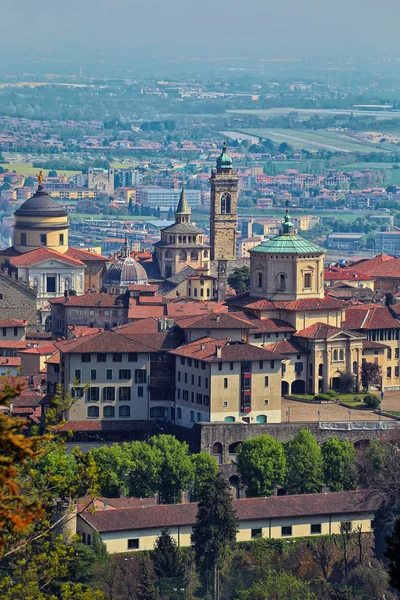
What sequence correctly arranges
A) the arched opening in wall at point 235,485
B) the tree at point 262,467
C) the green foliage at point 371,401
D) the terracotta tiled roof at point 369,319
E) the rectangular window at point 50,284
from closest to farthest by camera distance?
the tree at point 262,467, the arched opening in wall at point 235,485, the green foliage at point 371,401, the terracotta tiled roof at point 369,319, the rectangular window at point 50,284

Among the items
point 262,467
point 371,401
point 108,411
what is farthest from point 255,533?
point 371,401

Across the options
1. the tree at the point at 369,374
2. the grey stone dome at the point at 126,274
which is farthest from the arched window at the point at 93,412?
the grey stone dome at the point at 126,274

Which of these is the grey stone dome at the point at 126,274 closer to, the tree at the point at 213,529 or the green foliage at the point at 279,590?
the tree at the point at 213,529

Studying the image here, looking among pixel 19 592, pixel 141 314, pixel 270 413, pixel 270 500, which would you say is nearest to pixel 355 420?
pixel 270 413

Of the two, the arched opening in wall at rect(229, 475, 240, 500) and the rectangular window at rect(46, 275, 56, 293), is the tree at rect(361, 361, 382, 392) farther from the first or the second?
the rectangular window at rect(46, 275, 56, 293)

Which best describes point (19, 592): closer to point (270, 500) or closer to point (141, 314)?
point (270, 500)

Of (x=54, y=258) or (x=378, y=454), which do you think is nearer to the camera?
(x=378, y=454)
